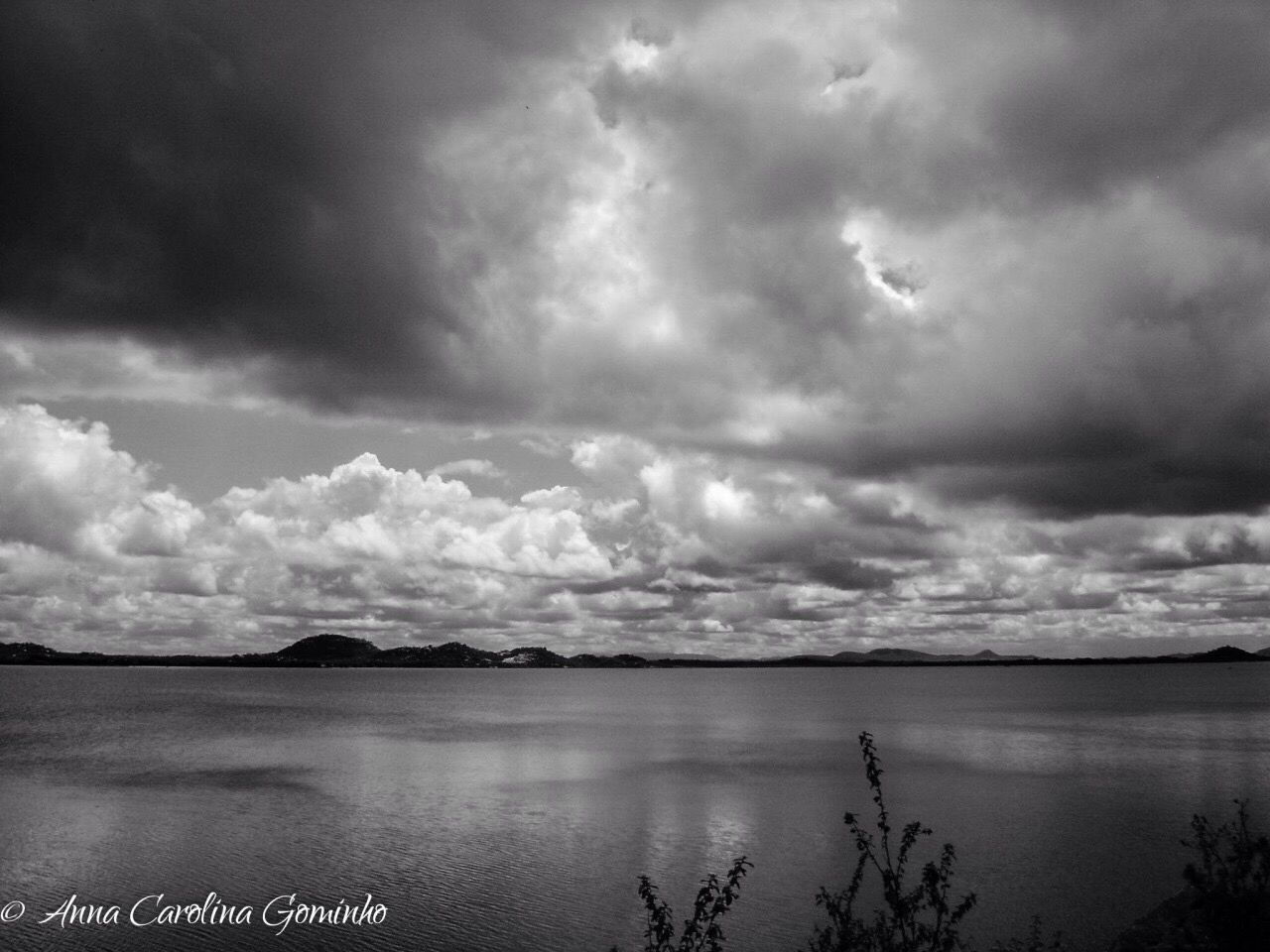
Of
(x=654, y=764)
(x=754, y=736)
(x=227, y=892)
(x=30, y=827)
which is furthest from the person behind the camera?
(x=754, y=736)

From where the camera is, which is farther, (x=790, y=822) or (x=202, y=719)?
(x=202, y=719)

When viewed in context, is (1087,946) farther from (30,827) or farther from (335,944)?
(30,827)

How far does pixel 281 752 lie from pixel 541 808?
121 ft

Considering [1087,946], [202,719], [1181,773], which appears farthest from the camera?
[202,719]

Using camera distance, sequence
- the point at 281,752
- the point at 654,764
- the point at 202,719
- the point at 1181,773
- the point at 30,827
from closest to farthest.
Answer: the point at 30,827 → the point at 1181,773 → the point at 654,764 → the point at 281,752 → the point at 202,719

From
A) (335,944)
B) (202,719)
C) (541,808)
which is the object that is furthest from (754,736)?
(335,944)

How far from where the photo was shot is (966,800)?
49.8m

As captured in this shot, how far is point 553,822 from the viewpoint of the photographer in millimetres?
43688

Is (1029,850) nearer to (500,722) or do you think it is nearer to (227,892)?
(227,892)

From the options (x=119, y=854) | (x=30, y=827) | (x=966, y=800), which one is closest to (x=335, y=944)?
(x=119, y=854)

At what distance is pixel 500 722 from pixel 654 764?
5449 centimetres

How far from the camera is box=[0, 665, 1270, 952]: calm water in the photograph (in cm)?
2839

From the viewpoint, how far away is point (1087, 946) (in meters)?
25.5

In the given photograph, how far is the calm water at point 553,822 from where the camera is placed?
2839 cm
